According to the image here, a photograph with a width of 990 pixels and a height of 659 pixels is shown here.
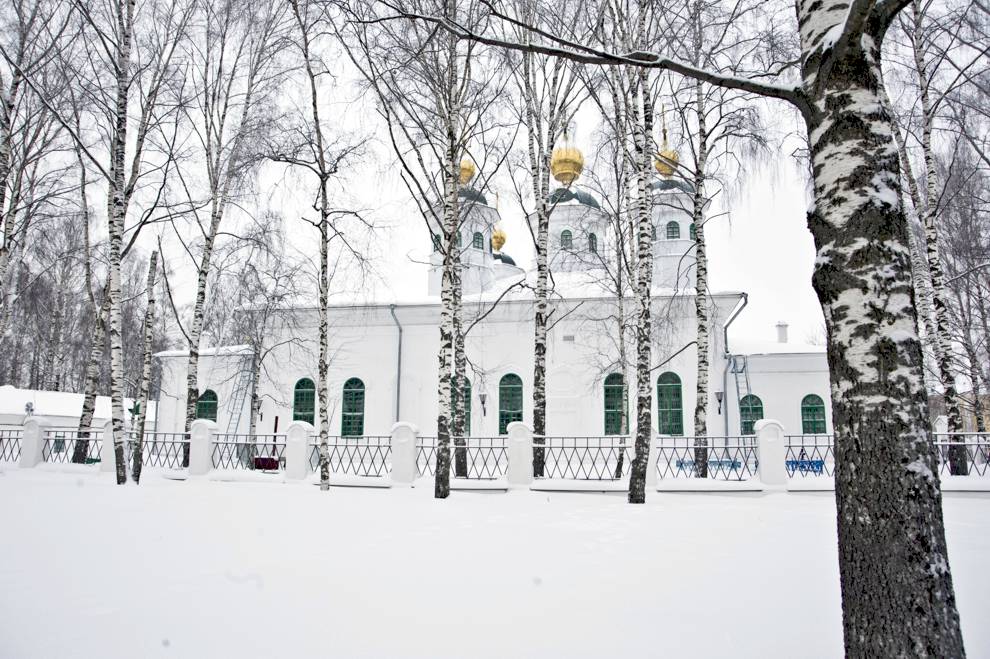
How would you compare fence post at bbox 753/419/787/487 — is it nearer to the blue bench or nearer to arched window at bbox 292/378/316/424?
the blue bench

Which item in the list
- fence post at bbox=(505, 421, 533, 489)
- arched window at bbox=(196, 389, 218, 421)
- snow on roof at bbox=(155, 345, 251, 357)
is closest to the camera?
fence post at bbox=(505, 421, 533, 489)

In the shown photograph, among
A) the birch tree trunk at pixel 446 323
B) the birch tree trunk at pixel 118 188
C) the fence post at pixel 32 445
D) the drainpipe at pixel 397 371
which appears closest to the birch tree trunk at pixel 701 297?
the birch tree trunk at pixel 446 323

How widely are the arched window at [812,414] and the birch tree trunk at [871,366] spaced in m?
19.7

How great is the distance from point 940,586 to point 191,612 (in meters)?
3.64

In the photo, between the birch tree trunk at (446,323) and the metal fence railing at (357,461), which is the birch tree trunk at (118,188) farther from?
the birch tree trunk at (446,323)

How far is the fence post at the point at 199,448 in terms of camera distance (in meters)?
12.9

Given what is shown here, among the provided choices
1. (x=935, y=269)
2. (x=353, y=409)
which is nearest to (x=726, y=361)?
(x=935, y=269)

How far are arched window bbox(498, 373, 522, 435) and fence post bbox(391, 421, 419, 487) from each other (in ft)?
29.7

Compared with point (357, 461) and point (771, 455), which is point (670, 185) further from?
point (357, 461)

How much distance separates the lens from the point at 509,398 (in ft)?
67.8

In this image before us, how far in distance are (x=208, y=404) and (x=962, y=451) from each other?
2307 centimetres

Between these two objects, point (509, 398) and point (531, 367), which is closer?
point (531, 367)

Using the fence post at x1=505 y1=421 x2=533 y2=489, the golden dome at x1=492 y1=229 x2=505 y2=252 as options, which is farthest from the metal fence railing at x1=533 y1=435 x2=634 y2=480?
the golden dome at x1=492 y1=229 x2=505 y2=252

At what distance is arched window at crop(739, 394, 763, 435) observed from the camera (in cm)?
2022
